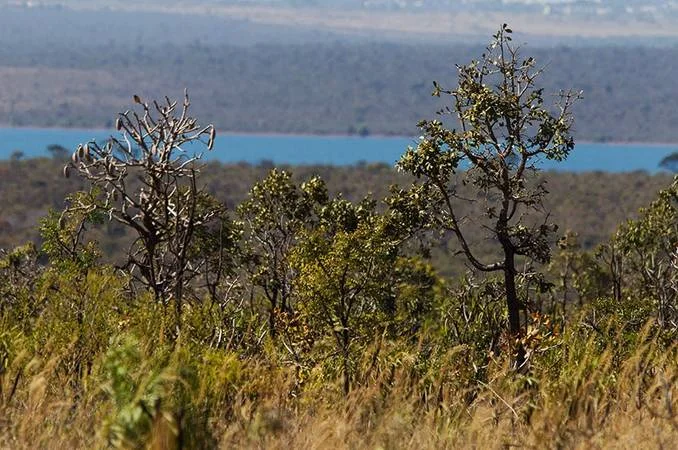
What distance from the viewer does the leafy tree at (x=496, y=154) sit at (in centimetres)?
1009

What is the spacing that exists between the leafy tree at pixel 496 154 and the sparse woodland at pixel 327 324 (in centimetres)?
2

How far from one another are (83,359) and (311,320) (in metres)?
2.67

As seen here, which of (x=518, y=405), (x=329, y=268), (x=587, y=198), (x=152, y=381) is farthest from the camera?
(x=587, y=198)

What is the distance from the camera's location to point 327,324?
9.64 metres

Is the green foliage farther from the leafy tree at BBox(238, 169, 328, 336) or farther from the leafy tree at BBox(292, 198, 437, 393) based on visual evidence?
the leafy tree at BBox(238, 169, 328, 336)

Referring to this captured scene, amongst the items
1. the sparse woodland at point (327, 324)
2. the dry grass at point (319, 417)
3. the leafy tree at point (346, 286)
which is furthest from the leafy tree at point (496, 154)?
the dry grass at point (319, 417)

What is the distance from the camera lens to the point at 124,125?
965 centimetres

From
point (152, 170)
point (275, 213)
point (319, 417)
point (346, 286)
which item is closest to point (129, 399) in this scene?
point (319, 417)

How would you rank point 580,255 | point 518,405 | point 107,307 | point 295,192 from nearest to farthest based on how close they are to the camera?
point 518,405, point 107,307, point 295,192, point 580,255

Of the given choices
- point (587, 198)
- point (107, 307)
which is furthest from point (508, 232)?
point (587, 198)

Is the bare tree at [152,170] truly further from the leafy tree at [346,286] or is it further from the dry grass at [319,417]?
the dry grass at [319,417]

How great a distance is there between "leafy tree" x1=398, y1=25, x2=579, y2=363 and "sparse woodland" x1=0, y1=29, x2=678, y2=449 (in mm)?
19

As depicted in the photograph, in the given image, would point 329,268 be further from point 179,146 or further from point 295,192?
point 295,192

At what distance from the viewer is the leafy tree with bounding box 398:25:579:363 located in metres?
10.1
